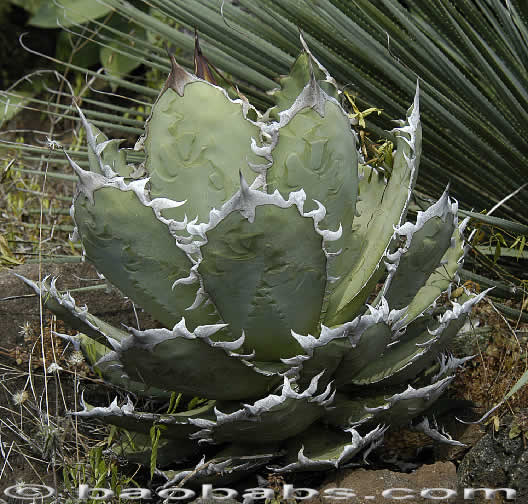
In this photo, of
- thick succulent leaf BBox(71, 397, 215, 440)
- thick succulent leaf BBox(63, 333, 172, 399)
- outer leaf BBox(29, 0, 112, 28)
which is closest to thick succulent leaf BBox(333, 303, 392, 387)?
thick succulent leaf BBox(71, 397, 215, 440)

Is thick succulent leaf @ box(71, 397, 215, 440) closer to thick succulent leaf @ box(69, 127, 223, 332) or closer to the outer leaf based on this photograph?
thick succulent leaf @ box(69, 127, 223, 332)

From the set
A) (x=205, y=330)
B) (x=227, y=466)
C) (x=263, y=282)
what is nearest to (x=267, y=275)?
(x=263, y=282)

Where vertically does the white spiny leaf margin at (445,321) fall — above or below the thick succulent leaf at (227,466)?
above

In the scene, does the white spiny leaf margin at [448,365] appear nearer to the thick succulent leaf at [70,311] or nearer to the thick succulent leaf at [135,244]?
the thick succulent leaf at [135,244]

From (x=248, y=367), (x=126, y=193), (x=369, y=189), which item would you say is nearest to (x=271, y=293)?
(x=248, y=367)

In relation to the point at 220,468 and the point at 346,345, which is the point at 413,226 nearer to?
the point at 346,345

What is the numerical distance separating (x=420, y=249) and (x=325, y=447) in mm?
356

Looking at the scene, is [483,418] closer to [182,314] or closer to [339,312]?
[339,312]

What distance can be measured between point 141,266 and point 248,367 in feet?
A: 0.73

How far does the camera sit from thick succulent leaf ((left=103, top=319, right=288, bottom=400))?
110 centimetres

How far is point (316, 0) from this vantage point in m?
1.62

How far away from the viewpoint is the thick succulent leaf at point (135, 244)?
3.74ft

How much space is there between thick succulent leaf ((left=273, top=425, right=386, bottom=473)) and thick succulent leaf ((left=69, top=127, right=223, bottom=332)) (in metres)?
0.25

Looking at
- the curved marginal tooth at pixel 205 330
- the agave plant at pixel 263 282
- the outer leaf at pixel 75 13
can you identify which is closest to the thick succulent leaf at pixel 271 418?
the agave plant at pixel 263 282
